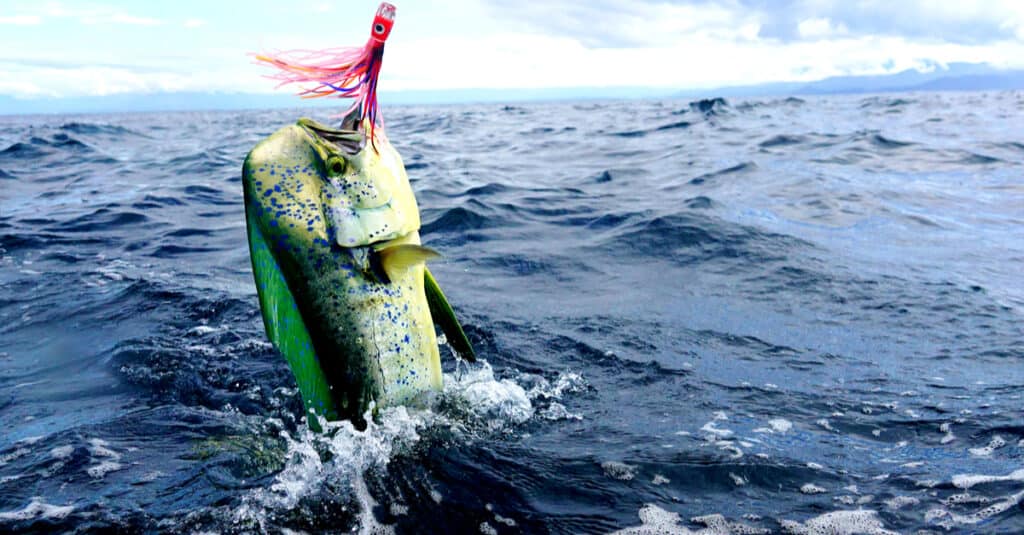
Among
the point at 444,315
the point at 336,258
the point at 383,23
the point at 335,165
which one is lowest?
the point at 444,315

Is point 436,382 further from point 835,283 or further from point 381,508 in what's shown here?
point 835,283

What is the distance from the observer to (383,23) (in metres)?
3.07

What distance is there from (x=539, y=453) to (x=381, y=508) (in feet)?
3.13

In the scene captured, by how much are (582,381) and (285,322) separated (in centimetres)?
222

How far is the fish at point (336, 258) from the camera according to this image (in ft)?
11.0

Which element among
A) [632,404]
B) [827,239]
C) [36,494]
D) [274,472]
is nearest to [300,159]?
[274,472]

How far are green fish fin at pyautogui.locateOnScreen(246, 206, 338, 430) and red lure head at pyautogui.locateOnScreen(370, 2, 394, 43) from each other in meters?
1.07

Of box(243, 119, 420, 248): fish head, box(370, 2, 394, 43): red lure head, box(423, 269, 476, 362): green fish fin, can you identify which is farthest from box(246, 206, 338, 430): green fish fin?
box(370, 2, 394, 43): red lure head

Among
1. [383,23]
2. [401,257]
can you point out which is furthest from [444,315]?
[383,23]

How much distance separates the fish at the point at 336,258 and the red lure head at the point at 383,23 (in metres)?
0.46

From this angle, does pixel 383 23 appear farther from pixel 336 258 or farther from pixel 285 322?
pixel 285 322

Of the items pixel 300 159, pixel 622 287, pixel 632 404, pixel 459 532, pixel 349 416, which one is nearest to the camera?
pixel 459 532

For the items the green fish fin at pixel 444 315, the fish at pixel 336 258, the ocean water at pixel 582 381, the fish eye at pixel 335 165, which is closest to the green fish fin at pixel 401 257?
the fish at pixel 336 258

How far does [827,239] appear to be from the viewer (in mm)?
8523
